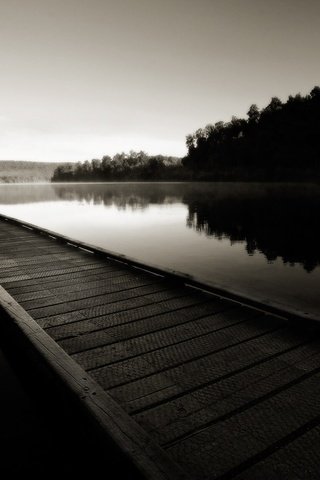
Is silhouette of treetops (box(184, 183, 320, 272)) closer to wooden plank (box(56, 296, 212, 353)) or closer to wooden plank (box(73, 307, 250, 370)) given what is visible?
wooden plank (box(56, 296, 212, 353))

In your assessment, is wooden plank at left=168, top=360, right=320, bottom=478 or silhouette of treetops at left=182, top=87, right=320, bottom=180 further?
silhouette of treetops at left=182, top=87, right=320, bottom=180

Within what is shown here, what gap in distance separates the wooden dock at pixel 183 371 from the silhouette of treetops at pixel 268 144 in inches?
2803

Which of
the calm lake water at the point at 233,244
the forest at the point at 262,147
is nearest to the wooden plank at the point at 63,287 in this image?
the calm lake water at the point at 233,244

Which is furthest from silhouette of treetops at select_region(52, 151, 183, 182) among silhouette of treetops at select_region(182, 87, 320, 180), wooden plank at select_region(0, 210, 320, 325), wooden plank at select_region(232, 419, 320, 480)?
wooden plank at select_region(232, 419, 320, 480)

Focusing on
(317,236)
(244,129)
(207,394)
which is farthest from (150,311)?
(244,129)

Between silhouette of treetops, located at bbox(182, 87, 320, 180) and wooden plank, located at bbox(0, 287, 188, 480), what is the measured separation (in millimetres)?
73245

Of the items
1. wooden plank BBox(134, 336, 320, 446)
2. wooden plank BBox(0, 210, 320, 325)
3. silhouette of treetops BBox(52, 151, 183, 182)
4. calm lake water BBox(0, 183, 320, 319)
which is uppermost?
silhouette of treetops BBox(52, 151, 183, 182)

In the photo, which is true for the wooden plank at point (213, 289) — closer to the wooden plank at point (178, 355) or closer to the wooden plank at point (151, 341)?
the wooden plank at point (178, 355)

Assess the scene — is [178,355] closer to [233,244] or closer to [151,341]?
[151,341]

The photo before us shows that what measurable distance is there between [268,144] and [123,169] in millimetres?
86383

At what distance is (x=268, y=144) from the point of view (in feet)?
254

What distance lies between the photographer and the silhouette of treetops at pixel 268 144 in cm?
7088

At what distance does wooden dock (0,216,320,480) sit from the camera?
2.29m

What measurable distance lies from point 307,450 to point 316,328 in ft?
6.03
